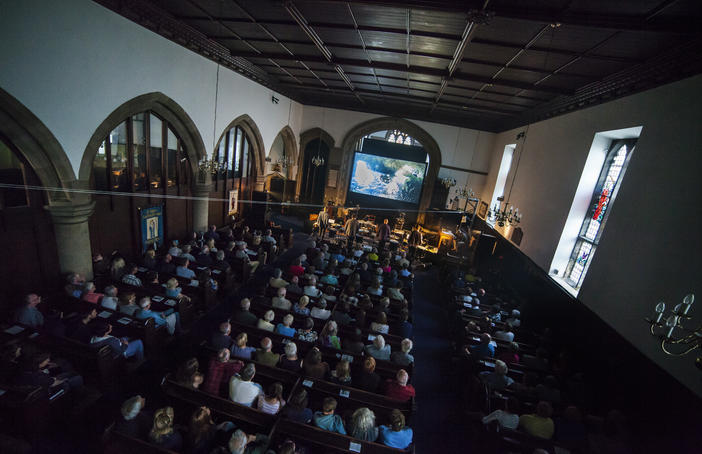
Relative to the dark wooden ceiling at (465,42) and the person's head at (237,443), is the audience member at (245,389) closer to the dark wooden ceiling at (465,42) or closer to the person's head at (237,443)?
the person's head at (237,443)

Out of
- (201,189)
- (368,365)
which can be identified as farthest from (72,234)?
(368,365)

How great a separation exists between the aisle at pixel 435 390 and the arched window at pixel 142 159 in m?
8.30

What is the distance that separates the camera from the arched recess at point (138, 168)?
23.8 ft

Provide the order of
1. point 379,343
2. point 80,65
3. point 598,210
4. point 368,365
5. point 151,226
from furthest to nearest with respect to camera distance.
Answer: point 151,226 → point 598,210 → point 80,65 → point 379,343 → point 368,365

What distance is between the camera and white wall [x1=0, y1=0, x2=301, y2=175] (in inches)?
199

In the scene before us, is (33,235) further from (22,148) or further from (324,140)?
(324,140)

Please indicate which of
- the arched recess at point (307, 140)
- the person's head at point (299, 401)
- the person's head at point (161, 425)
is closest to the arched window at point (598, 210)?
the person's head at point (299, 401)

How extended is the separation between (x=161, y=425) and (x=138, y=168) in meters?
7.41

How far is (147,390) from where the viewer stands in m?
4.87

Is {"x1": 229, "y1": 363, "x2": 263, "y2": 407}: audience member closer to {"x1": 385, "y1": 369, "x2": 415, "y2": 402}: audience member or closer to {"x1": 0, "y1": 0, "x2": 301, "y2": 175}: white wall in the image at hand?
{"x1": 385, "y1": 369, "x2": 415, "y2": 402}: audience member

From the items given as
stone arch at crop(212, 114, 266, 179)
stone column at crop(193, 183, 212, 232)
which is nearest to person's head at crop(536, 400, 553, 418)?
stone column at crop(193, 183, 212, 232)

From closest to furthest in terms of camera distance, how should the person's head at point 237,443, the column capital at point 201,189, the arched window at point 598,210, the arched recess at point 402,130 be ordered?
1. the person's head at point 237,443
2. the arched window at point 598,210
3. the column capital at point 201,189
4. the arched recess at point 402,130

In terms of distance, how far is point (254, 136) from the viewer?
525 inches

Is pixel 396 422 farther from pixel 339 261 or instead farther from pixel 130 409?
pixel 339 261
